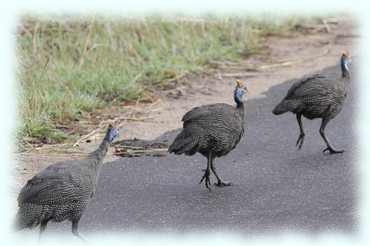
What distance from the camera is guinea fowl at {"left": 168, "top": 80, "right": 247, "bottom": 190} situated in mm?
7938

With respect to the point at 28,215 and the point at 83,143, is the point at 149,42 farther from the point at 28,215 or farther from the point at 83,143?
the point at 28,215

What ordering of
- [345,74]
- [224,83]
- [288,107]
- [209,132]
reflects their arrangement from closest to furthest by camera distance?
[209,132], [288,107], [345,74], [224,83]

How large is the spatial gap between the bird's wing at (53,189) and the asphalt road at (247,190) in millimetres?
420

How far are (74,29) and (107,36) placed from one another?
0.33 m

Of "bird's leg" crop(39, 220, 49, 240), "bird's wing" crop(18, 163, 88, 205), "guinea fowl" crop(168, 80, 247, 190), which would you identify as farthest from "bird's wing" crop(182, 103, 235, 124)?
"bird's leg" crop(39, 220, 49, 240)

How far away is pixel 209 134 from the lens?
7.96 meters

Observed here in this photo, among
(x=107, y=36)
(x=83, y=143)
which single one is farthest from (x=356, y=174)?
(x=107, y=36)

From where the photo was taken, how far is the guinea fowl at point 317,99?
8.80 meters

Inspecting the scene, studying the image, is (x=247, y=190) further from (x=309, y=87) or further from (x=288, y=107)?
(x=309, y=87)

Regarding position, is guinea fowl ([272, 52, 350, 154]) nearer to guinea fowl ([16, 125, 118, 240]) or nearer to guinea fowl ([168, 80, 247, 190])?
guinea fowl ([168, 80, 247, 190])

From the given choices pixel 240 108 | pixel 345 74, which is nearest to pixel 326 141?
pixel 345 74

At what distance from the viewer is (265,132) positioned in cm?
951

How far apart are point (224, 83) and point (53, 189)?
4369 millimetres

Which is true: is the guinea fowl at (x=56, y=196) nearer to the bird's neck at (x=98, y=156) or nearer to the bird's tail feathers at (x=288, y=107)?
the bird's neck at (x=98, y=156)
